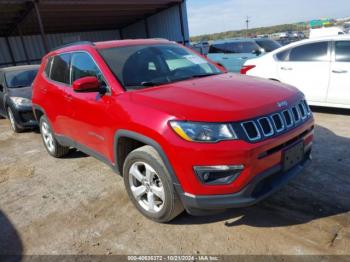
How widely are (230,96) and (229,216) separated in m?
1.22

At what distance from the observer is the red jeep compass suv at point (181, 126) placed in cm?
239

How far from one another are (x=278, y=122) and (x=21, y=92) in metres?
6.36

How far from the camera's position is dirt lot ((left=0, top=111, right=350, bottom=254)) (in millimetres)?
2648

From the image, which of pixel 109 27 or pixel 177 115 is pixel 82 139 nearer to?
pixel 177 115

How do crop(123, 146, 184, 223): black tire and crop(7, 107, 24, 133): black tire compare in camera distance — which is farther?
crop(7, 107, 24, 133): black tire

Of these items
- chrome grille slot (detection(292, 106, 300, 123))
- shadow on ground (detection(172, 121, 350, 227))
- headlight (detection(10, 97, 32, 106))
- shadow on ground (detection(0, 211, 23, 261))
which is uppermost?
chrome grille slot (detection(292, 106, 300, 123))

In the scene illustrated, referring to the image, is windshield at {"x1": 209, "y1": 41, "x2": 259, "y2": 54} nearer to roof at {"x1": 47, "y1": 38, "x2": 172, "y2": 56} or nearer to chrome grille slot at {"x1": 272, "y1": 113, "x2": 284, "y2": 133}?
roof at {"x1": 47, "y1": 38, "x2": 172, "y2": 56}

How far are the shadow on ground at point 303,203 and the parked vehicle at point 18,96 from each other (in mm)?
5179

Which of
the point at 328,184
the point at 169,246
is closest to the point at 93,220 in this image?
the point at 169,246

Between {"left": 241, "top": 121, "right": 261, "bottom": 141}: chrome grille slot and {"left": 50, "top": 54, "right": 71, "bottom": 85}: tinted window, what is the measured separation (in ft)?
8.55

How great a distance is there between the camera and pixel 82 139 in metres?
3.86

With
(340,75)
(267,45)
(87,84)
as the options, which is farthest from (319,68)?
(87,84)

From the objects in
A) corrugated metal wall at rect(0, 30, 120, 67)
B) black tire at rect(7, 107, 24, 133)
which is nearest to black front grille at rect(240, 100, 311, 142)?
black tire at rect(7, 107, 24, 133)

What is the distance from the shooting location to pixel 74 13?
1802cm
